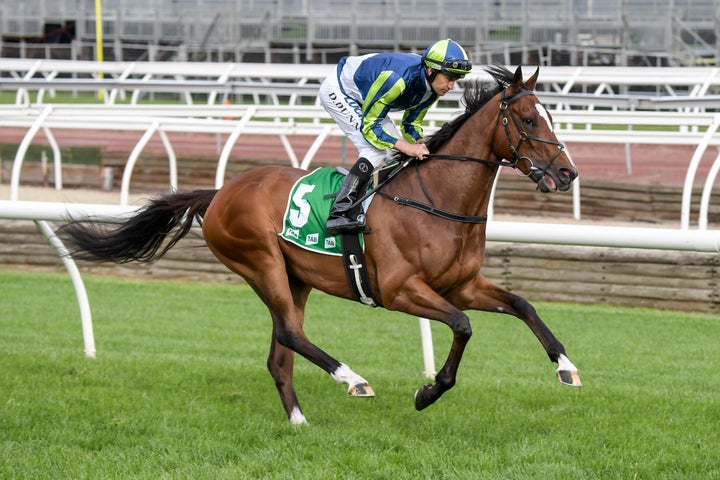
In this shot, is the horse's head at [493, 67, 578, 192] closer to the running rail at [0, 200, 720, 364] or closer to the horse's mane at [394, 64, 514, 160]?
the horse's mane at [394, 64, 514, 160]

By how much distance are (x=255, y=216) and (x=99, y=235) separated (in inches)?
41.9

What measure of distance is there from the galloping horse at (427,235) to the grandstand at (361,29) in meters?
16.6

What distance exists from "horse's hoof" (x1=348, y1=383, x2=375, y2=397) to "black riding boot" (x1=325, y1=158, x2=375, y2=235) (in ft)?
2.43

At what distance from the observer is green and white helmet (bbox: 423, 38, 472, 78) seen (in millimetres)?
4617

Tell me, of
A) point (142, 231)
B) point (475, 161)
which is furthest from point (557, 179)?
point (142, 231)

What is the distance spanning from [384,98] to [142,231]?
1.70 m

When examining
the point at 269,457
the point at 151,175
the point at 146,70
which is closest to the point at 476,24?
the point at 146,70

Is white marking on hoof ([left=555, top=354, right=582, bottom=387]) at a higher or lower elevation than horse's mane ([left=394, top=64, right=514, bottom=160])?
lower

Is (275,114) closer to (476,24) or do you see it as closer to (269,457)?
(269,457)

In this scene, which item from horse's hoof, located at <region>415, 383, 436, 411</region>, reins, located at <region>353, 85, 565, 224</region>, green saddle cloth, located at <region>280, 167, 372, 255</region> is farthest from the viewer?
green saddle cloth, located at <region>280, 167, 372, 255</region>

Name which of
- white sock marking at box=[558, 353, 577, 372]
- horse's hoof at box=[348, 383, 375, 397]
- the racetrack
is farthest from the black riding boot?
the racetrack

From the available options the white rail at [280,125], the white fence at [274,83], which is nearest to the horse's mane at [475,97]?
the white rail at [280,125]

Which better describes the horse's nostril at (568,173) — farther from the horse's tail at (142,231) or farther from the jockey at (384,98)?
the horse's tail at (142,231)

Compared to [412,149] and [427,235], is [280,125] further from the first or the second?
[427,235]
